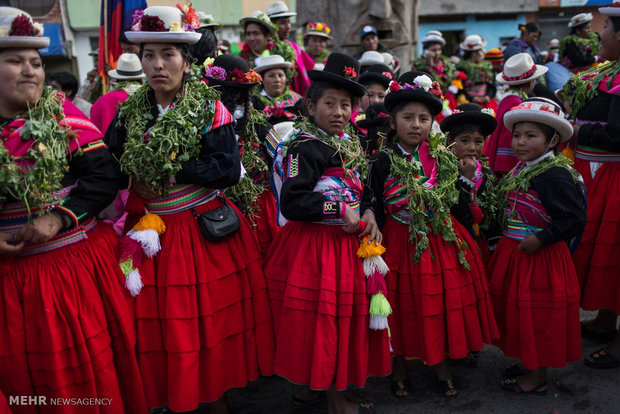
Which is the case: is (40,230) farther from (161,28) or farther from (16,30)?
(161,28)

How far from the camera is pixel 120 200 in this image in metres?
3.47

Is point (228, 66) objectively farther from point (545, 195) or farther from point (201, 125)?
point (545, 195)

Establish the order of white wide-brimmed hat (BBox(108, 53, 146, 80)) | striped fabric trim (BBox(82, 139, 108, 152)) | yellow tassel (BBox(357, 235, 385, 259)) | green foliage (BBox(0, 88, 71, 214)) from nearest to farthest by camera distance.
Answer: green foliage (BBox(0, 88, 71, 214))
striped fabric trim (BBox(82, 139, 108, 152))
yellow tassel (BBox(357, 235, 385, 259))
white wide-brimmed hat (BBox(108, 53, 146, 80))

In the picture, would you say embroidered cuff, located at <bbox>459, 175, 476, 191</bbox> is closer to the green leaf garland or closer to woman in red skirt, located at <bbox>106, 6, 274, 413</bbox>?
woman in red skirt, located at <bbox>106, 6, 274, 413</bbox>

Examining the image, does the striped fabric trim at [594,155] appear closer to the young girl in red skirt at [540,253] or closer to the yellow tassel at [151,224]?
the young girl in red skirt at [540,253]

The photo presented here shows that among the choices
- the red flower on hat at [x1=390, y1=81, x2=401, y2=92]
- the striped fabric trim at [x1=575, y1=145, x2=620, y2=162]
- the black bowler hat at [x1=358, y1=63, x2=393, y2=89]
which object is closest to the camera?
the red flower on hat at [x1=390, y1=81, x2=401, y2=92]

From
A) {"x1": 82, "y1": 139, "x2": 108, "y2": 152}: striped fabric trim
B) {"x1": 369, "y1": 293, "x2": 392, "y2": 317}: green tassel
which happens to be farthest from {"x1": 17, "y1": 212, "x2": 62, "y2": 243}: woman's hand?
{"x1": 369, "y1": 293, "x2": 392, "y2": 317}: green tassel

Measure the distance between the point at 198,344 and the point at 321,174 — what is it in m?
1.34

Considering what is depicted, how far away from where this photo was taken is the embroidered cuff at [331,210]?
3074mm

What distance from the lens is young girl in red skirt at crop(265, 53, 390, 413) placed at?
3074mm

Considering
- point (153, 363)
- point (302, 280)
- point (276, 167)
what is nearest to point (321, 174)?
point (276, 167)

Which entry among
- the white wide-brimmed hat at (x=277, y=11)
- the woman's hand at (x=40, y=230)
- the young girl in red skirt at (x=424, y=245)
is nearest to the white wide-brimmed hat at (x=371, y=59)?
the white wide-brimmed hat at (x=277, y=11)

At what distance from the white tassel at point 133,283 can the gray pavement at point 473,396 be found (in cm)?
130

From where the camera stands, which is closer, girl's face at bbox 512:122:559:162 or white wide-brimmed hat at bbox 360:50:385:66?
girl's face at bbox 512:122:559:162
